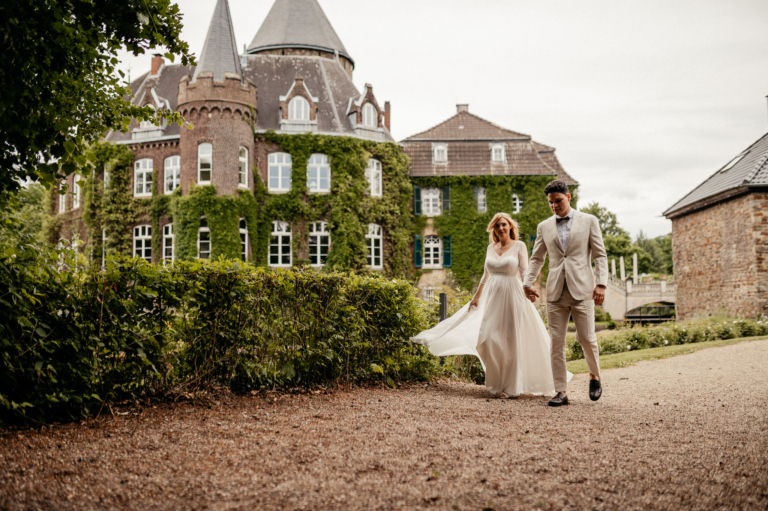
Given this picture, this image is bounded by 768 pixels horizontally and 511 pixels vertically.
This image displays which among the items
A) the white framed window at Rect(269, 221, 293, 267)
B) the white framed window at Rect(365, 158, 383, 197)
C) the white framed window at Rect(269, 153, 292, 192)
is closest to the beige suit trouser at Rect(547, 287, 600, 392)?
the white framed window at Rect(269, 221, 293, 267)

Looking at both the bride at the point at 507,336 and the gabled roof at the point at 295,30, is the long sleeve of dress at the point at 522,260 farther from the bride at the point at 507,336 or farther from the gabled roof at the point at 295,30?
the gabled roof at the point at 295,30

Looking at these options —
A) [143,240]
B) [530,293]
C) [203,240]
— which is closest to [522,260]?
[530,293]

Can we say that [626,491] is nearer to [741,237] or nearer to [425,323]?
[425,323]

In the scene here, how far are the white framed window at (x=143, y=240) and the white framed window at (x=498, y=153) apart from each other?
1878 cm

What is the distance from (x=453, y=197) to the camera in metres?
31.0

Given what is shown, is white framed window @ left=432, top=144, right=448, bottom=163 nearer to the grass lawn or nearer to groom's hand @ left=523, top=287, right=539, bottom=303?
the grass lawn

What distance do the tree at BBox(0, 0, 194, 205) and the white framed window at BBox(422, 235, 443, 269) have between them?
86.0ft

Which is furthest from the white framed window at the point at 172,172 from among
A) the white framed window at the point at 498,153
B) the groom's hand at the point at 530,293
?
the groom's hand at the point at 530,293

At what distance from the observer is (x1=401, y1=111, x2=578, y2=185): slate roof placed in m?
31.1

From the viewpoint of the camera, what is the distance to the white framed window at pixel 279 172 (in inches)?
1084

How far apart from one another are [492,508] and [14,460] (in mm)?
2818

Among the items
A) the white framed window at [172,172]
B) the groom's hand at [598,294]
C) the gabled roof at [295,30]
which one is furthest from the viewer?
the gabled roof at [295,30]

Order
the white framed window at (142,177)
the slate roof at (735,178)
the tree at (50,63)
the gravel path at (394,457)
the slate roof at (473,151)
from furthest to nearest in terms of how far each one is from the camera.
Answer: the slate roof at (473,151) → the white framed window at (142,177) → the slate roof at (735,178) → the tree at (50,63) → the gravel path at (394,457)

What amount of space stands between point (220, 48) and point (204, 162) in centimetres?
567
